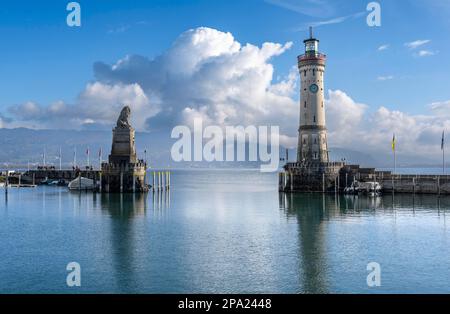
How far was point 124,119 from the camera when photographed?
326 feet

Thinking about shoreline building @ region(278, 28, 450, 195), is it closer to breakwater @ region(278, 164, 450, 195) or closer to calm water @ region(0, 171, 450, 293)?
breakwater @ region(278, 164, 450, 195)

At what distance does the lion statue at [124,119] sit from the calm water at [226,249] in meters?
29.8

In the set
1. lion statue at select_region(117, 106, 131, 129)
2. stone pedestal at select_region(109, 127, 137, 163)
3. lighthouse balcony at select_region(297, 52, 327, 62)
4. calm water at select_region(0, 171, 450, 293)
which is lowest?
calm water at select_region(0, 171, 450, 293)

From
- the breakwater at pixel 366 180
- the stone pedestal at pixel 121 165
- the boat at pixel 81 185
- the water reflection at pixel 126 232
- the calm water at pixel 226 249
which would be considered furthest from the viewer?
the boat at pixel 81 185

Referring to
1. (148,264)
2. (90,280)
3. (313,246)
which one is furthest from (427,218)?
(90,280)

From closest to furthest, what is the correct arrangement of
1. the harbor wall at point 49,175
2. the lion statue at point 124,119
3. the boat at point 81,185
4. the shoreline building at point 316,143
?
the shoreline building at point 316,143 → the lion statue at point 124,119 → the boat at point 81,185 → the harbor wall at point 49,175

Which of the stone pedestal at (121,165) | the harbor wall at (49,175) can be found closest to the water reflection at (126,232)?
the stone pedestal at (121,165)

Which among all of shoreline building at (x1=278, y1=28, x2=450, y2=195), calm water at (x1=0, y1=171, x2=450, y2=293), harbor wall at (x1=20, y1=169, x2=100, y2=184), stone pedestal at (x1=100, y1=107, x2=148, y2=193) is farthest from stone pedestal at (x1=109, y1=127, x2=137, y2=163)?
harbor wall at (x1=20, y1=169, x2=100, y2=184)

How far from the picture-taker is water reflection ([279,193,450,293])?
108 ft

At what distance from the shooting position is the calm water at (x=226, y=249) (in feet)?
100

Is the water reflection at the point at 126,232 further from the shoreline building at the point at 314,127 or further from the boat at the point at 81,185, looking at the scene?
the shoreline building at the point at 314,127

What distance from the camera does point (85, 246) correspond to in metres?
42.2

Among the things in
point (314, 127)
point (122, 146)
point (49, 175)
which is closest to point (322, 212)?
point (314, 127)

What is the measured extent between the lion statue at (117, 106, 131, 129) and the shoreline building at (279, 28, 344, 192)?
125 feet
